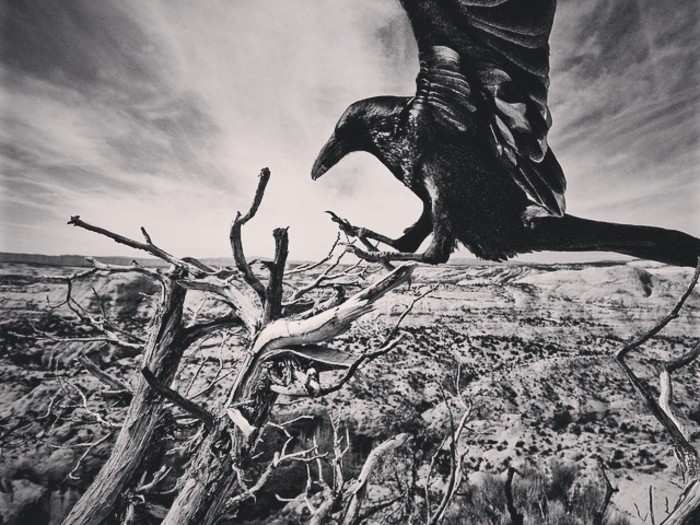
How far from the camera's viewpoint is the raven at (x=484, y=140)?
1.38m

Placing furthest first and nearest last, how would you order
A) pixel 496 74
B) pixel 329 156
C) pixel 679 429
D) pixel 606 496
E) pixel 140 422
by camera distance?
pixel 606 496
pixel 140 422
pixel 329 156
pixel 679 429
pixel 496 74

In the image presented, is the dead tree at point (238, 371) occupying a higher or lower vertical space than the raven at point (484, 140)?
lower

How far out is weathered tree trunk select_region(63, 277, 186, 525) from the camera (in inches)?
72.1

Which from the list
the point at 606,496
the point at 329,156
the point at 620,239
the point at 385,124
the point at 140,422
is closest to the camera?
the point at 620,239

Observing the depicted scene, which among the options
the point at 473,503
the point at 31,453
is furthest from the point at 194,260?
the point at 473,503

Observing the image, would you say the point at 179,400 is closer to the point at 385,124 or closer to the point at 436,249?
the point at 436,249

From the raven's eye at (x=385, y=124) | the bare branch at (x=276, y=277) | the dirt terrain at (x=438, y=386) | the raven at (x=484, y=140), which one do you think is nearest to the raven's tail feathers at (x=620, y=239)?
the raven at (x=484, y=140)

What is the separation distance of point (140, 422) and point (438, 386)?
6.47 metres

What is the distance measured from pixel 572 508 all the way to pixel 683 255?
554 centimetres

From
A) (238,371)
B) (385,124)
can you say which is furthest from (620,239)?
(238,371)

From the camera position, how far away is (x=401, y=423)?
21.3 ft

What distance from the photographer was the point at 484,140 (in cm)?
159

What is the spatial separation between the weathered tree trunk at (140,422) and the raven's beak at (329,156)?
1029 mm

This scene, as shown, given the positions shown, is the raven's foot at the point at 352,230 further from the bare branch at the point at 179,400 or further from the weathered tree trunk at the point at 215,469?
the bare branch at the point at 179,400
